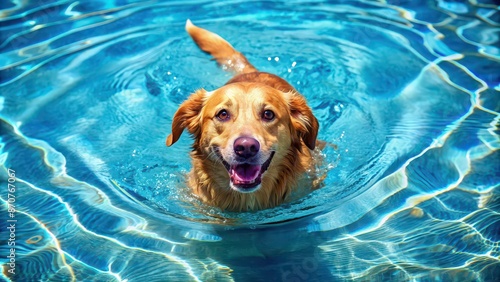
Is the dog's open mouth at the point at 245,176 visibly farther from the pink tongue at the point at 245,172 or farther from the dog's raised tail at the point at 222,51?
the dog's raised tail at the point at 222,51

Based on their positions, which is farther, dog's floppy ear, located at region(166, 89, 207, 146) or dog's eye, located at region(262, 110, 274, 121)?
dog's floppy ear, located at region(166, 89, 207, 146)

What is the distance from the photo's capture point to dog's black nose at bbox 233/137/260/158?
374cm

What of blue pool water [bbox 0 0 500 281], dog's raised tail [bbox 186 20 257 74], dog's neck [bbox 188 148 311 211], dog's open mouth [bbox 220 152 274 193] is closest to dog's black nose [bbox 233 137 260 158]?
dog's open mouth [bbox 220 152 274 193]

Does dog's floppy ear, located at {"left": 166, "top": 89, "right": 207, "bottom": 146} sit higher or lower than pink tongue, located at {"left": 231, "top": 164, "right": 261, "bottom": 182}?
higher

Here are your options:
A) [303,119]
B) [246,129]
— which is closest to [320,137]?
[303,119]

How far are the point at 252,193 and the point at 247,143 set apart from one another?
0.72 metres

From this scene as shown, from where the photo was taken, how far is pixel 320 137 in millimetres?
5332

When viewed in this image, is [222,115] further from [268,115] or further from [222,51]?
[222,51]

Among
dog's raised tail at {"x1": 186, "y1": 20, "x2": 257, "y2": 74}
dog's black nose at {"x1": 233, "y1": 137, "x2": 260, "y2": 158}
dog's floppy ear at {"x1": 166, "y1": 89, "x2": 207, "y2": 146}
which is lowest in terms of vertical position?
dog's raised tail at {"x1": 186, "y1": 20, "x2": 257, "y2": 74}

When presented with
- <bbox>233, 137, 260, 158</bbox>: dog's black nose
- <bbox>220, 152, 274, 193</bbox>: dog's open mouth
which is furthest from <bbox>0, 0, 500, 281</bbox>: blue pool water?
<bbox>233, 137, 260, 158</bbox>: dog's black nose

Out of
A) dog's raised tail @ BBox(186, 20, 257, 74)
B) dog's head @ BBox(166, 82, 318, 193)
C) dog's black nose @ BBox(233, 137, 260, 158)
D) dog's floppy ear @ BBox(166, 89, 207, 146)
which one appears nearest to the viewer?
dog's black nose @ BBox(233, 137, 260, 158)

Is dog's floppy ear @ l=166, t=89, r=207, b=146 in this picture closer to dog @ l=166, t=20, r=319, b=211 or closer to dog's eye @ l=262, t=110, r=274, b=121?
dog @ l=166, t=20, r=319, b=211

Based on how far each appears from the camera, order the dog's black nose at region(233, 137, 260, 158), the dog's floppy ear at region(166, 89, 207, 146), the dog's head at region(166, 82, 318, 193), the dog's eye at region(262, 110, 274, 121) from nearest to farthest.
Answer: the dog's black nose at region(233, 137, 260, 158)
the dog's head at region(166, 82, 318, 193)
the dog's eye at region(262, 110, 274, 121)
the dog's floppy ear at region(166, 89, 207, 146)

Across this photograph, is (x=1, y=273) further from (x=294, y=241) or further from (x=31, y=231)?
(x=294, y=241)
